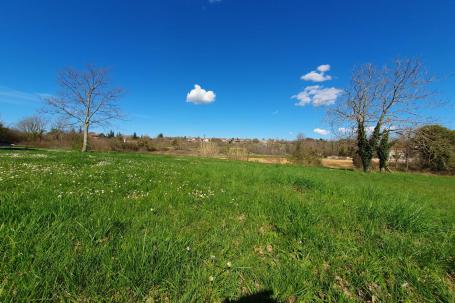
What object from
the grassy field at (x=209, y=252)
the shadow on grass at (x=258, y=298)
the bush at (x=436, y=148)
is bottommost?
the shadow on grass at (x=258, y=298)

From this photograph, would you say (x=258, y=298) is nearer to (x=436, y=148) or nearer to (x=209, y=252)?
(x=209, y=252)

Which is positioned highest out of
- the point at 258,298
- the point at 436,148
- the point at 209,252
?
the point at 436,148

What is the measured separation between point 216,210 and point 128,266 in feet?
7.93

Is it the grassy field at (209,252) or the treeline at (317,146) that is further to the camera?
the treeline at (317,146)

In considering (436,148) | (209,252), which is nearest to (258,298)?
(209,252)

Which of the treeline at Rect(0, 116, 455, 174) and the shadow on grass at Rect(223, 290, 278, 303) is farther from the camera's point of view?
the treeline at Rect(0, 116, 455, 174)

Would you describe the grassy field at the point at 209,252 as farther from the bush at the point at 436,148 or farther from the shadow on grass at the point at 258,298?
the bush at the point at 436,148

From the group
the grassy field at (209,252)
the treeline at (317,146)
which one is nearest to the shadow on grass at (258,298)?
the grassy field at (209,252)

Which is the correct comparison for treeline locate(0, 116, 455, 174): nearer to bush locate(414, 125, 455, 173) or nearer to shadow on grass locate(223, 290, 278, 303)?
bush locate(414, 125, 455, 173)

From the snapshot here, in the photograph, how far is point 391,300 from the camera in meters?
2.34

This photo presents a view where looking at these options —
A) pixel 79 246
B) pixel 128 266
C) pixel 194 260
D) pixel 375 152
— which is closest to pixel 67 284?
pixel 128 266

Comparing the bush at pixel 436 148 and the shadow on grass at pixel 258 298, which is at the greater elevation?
the bush at pixel 436 148

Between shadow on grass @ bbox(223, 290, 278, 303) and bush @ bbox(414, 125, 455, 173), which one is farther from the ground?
bush @ bbox(414, 125, 455, 173)

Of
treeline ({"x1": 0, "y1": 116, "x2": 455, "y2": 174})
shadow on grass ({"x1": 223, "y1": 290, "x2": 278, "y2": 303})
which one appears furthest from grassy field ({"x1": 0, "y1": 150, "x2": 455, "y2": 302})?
treeline ({"x1": 0, "y1": 116, "x2": 455, "y2": 174})
